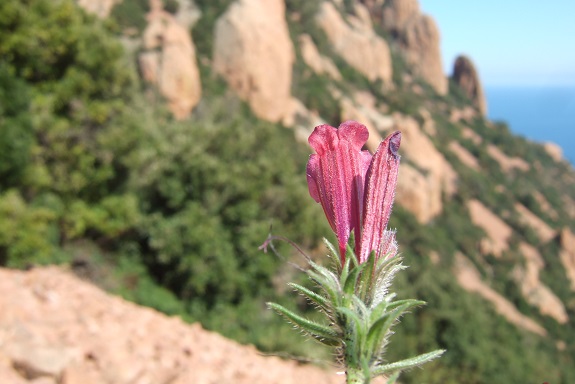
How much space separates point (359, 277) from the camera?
3.85 feet

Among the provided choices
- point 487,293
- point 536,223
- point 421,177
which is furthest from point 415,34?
point 487,293

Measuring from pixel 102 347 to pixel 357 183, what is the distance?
4986mm

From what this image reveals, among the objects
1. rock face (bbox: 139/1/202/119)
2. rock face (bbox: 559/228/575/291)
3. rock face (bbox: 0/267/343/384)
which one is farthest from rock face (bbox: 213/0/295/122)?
rock face (bbox: 559/228/575/291)

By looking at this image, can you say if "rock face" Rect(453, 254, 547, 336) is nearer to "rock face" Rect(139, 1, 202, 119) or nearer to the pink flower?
"rock face" Rect(139, 1, 202, 119)

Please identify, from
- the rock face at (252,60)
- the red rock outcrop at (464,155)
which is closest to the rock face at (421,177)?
the red rock outcrop at (464,155)

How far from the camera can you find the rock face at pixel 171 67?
24.7 metres

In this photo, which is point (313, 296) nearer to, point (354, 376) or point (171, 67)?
point (354, 376)

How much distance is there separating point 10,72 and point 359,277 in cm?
1199

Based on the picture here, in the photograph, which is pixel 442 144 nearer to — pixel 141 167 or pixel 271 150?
pixel 271 150

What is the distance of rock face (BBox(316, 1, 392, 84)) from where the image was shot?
45.2m

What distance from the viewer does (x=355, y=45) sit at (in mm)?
45875

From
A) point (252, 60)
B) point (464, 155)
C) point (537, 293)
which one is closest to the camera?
point (252, 60)

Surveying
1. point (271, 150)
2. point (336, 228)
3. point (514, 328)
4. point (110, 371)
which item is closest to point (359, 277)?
point (336, 228)

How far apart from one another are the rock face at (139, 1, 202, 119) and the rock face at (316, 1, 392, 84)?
20.1 m
